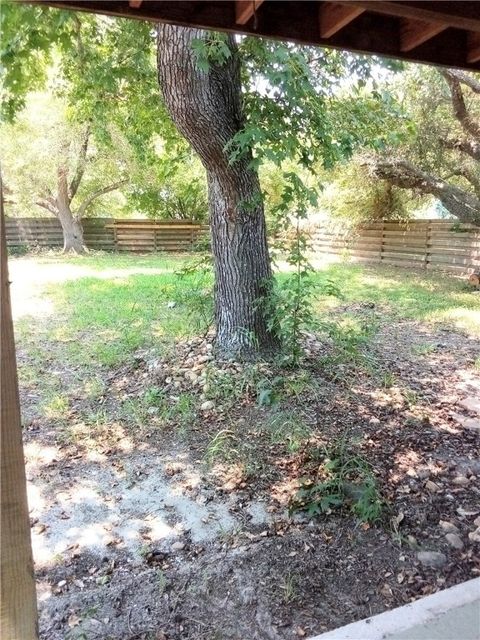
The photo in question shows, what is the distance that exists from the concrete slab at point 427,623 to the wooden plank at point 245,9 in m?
1.96

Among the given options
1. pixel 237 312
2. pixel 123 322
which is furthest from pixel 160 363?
pixel 123 322

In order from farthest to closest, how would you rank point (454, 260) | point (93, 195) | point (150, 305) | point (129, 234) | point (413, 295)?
point (129, 234) → point (93, 195) → point (454, 260) → point (413, 295) → point (150, 305)

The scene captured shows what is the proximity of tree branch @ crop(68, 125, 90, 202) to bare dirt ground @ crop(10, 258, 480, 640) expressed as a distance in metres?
8.87

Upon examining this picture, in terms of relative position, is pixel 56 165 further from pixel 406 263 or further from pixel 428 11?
pixel 428 11

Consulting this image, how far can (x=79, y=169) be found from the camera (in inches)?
466

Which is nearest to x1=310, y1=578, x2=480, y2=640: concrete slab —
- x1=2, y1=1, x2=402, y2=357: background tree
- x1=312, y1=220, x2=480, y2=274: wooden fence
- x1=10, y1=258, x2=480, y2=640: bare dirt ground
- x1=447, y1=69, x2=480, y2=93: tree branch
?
x1=10, y1=258, x2=480, y2=640: bare dirt ground

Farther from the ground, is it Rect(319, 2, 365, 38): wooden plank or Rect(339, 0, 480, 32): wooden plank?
Rect(319, 2, 365, 38): wooden plank

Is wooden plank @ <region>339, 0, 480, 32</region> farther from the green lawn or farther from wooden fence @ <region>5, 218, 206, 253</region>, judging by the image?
wooden fence @ <region>5, 218, 206, 253</region>

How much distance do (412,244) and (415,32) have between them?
340 inches

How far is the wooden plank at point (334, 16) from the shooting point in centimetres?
151

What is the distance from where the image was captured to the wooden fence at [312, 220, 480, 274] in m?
8.43

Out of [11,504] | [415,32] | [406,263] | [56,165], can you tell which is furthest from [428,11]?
[56,165]

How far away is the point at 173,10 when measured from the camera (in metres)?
1.51

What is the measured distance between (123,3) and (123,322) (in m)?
4.23
